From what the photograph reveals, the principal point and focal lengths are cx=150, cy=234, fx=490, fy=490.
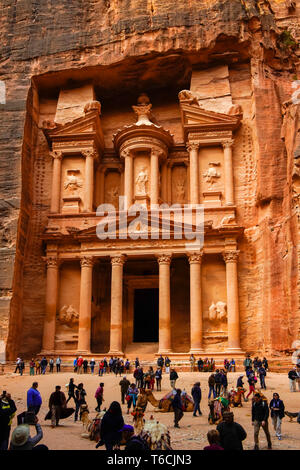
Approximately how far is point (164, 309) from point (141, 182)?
945 cm

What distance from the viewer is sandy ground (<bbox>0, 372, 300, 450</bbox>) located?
10641 mm

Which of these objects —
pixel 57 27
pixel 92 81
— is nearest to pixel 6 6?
pixel 57 27

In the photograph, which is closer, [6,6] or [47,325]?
[47,325]

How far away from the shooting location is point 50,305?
31.0 meters

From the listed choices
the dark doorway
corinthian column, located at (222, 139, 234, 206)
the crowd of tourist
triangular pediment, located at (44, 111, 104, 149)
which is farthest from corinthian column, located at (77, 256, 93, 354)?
corinthian column, located at (222, 139, 234, 206)

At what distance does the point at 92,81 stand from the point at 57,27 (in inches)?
183

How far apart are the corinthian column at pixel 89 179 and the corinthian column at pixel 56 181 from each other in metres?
1.92

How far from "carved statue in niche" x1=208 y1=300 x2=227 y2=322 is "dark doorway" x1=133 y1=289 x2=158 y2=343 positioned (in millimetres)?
6003

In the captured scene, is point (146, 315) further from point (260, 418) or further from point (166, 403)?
point (260, 418)

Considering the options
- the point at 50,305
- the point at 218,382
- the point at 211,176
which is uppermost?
the point at 211,176

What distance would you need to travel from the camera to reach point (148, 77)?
1446 inches

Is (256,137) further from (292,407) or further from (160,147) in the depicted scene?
(292,407)

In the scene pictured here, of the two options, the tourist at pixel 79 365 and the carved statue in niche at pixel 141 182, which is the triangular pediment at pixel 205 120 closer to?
the carved statue in niche at pixel 141 182

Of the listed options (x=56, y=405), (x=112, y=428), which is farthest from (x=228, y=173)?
(x=112, y=428)
